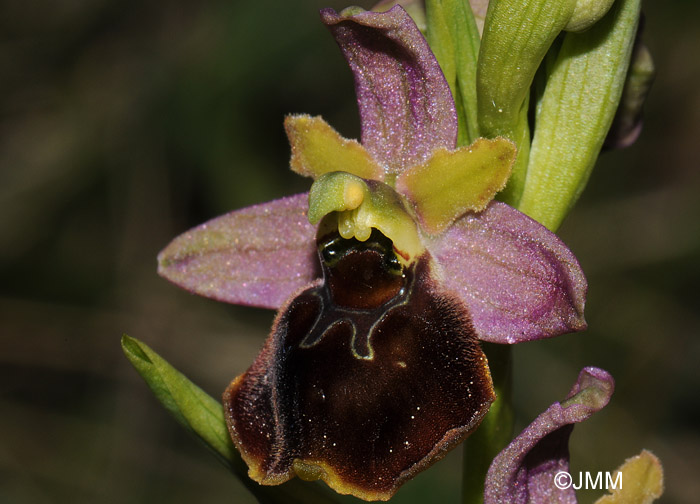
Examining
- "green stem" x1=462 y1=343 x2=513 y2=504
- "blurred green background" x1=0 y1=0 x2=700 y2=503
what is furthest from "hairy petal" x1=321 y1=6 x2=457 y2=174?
"blurred green background" x1=0 y1=0 x2=700 y2=503

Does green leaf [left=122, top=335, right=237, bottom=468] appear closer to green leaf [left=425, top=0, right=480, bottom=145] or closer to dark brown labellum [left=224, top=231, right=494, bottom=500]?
dark brown labellum [left=224, top=231, right=494, bottom=500]

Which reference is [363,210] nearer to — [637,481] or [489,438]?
[489,438]

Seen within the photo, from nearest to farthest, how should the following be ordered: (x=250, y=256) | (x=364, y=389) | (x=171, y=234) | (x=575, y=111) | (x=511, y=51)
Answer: (x=364, y=389) < (x=511, y=51) < (x=575, y=111) < (x=250, y=256) < (x=171, y=234)

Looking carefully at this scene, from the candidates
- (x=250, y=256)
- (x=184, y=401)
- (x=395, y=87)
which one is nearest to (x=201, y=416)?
(x=184, y=401)

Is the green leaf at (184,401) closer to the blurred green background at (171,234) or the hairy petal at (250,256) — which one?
the hairy petal at (250,256)

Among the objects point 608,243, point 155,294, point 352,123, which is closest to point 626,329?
point 608,243

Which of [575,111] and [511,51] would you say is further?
[575,111]

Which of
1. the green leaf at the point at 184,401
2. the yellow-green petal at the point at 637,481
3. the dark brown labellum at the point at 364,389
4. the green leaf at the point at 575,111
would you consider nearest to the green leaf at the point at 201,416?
the green leaf at the point at 184,401
